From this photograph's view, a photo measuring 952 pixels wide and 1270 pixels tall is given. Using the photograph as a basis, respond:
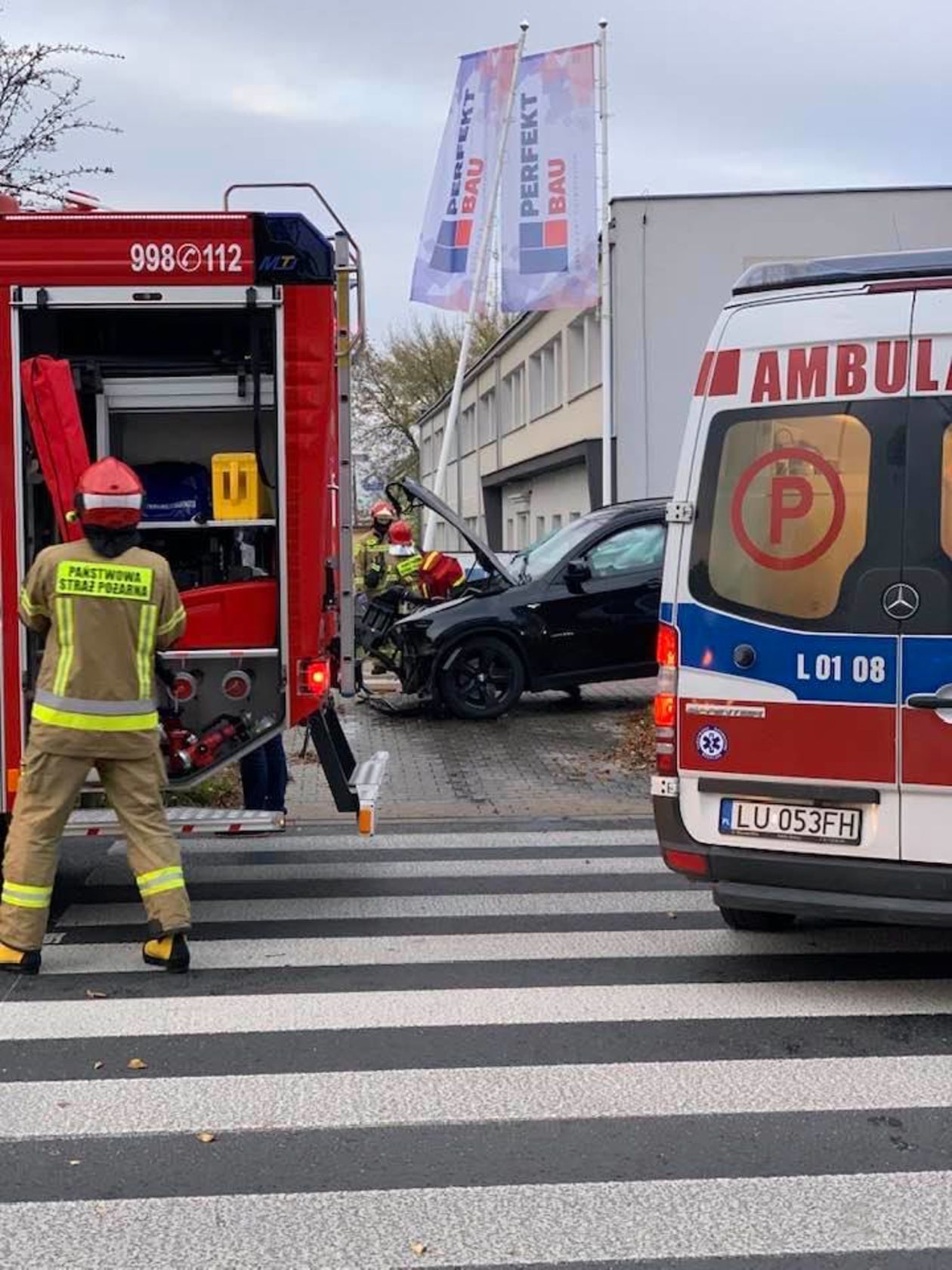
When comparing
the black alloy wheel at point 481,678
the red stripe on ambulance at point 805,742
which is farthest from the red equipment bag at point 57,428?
the black alloy wheel at point 481,678

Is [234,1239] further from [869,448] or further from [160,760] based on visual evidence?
[869,448]

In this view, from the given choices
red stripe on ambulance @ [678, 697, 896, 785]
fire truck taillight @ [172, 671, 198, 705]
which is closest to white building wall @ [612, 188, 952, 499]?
fire truck taillight @ [172, 671, 198, 705]

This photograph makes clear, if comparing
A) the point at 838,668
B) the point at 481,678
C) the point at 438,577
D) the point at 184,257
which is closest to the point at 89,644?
the point at 184,257

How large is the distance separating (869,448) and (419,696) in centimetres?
811

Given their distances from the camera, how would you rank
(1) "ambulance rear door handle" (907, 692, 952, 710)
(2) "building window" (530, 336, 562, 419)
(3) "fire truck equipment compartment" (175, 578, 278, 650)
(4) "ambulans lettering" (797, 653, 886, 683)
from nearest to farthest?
(1) "ambulance rear door handle" (907, 692, 952, 710) → (4) "ambulans lettering" (797, 653, 886, 683) → (3) "fire truck equipment compartment" (175, 578, 278, 650) → (2) "building window" (530, 336, 562, 419)

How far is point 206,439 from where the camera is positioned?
6.77m

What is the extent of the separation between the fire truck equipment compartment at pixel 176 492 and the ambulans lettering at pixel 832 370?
A: 254cm

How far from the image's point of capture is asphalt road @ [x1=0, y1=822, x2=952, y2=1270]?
341 cm

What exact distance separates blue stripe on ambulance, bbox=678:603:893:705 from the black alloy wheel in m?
7.03

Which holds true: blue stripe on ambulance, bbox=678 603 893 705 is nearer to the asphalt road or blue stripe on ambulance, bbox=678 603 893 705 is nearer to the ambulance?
the ambulance

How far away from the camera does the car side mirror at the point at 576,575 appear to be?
1232cm

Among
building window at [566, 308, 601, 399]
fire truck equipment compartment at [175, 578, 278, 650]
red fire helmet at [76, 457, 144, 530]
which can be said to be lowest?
fire truck equipment compartment at [175, 578, 278, 650]

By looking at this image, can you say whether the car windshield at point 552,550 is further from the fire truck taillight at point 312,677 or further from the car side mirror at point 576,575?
the fire truck taillight at point 312,677

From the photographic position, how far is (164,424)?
679 cm
